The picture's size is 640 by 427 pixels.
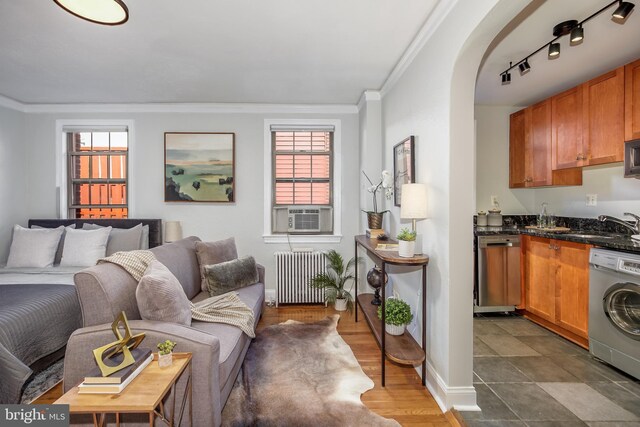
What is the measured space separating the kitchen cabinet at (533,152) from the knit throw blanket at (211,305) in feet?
11.7

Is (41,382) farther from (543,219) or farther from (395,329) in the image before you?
(543,219)

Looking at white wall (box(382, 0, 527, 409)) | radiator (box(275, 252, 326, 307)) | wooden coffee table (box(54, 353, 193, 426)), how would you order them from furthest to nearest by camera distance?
1. radiator (box(275, 252, 326, 307))
2. white wall (box(382, 0, 527, 409))
3. wooden coffee table (box(54, 353, 193, 426))

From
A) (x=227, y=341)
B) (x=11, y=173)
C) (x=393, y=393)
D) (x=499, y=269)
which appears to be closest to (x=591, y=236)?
(x=499, y=269)

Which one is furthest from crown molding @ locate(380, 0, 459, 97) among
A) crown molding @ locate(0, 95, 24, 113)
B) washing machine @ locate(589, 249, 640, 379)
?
crown molding @ locate(0, 95, 24, 113)

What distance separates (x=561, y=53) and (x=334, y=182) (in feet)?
8.55

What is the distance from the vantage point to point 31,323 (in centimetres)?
201

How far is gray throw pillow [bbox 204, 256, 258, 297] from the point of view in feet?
9.10

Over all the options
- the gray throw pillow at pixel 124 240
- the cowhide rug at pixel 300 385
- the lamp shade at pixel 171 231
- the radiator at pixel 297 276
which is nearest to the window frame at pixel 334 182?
the radiator at pixel 297 276

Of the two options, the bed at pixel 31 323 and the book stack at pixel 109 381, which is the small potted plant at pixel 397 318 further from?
the bed at pixel 31 323

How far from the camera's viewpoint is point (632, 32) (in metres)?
2.21

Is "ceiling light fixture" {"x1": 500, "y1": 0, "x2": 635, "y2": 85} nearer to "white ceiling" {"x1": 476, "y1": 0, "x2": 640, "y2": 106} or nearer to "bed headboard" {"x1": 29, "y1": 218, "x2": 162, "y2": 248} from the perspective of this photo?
"white ceiling" {"x1": 476, "y1": 0, "x2": 640, "y2": 106}

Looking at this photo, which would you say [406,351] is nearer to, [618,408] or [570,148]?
[618,408]

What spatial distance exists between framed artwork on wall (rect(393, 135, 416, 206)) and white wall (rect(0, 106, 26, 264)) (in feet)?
15.4

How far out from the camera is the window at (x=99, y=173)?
13.2 ft
